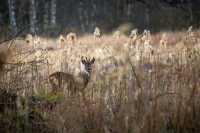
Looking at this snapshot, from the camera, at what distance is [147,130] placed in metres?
4.85

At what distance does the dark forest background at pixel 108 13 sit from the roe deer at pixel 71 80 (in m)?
17.3

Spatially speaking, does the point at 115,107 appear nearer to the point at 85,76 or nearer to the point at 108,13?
the point at 85,76

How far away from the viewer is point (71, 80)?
742 centimetres

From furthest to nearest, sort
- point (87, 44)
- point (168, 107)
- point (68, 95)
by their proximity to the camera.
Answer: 1. point (87, 44)
2. point (68, 95)
3. point (168, 107)

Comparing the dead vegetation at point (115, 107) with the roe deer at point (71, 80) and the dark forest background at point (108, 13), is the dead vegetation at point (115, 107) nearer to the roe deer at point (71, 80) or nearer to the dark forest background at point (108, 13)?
the roe deer at point (71, 80)

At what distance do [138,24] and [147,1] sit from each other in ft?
10.9

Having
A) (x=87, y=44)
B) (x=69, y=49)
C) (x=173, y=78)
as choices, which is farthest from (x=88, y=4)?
(x=173, y=78)

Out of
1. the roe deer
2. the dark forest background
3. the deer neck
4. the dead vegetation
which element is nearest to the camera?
the dead vegetation

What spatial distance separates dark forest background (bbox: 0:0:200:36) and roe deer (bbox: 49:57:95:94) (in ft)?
56.9

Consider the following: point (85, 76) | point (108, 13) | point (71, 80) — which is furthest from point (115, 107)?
point (108, 13)

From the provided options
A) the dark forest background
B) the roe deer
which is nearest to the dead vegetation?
the roe deer

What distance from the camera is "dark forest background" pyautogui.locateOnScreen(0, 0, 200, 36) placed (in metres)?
28.5

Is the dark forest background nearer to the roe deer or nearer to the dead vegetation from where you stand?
the roe deer

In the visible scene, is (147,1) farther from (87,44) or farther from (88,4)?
(87,44)
